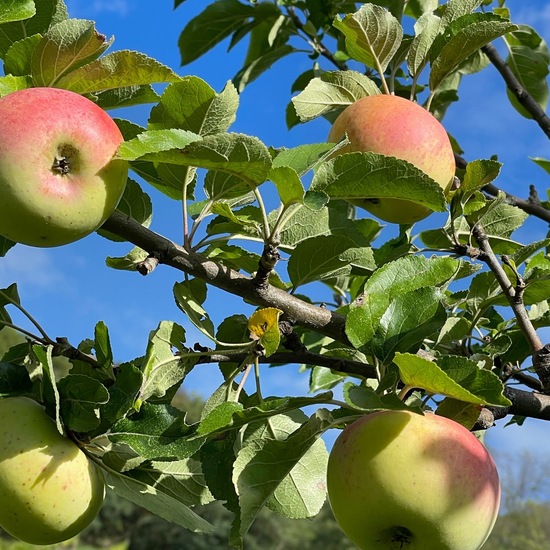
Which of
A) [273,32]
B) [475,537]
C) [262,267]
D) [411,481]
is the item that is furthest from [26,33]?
[273,32]

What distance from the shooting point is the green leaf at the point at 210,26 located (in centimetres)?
246

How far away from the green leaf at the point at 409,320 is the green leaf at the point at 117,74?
1.35ft

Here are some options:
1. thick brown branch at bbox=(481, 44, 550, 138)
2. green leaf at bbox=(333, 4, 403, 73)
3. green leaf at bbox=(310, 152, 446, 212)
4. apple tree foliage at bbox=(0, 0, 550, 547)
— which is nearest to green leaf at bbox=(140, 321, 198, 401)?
apple tree foliage at bbox=(0, 0, 550, 547)

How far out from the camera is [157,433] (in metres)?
1.00

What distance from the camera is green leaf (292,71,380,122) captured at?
131cm

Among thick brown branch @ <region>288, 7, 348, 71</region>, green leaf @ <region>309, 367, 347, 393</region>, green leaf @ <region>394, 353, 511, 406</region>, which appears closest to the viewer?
green leaf @ <region>394, 353, 511, 406</region>

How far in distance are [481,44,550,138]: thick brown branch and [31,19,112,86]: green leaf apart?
1.28 m

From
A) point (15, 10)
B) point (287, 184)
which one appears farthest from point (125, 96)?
point (287, 184)

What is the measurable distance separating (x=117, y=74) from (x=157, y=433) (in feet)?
1.54

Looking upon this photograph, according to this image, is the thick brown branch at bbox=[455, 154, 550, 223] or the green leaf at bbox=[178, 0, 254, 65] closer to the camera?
the thick brown branch at bbox=[455, 154, 550, 223]

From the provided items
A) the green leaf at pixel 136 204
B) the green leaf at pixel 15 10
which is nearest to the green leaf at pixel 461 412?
the green leaf at pixel 136 204

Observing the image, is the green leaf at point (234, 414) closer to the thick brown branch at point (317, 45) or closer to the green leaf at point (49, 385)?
the green leaf at point (49, 385)

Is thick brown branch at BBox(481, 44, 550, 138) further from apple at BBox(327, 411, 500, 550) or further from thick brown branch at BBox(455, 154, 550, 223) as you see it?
apple at BBox(327, 411, 500, 550)

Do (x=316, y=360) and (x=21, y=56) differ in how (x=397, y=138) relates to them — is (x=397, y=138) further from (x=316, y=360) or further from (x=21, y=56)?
(x=21, y=56)
